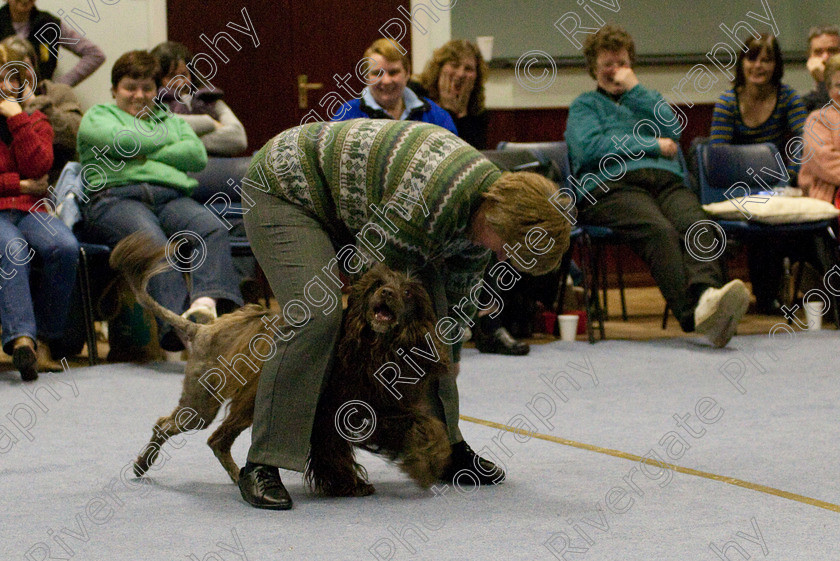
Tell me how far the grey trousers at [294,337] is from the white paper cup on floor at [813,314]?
142 inches

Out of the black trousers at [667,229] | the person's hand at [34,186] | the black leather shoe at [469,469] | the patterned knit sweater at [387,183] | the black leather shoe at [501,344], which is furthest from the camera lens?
the black trousers at [667,229]

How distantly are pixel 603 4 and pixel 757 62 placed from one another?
196 cm

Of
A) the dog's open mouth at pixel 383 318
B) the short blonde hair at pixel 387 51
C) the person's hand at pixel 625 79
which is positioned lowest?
the dog's open mouth at pixel 383 318

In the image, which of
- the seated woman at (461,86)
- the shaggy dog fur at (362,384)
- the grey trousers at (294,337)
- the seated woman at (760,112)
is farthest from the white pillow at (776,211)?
the grey trousers at (294,337)

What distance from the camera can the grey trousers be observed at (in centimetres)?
224

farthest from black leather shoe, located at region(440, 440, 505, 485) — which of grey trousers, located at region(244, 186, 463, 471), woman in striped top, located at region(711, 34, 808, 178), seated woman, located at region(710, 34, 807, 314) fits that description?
woman in striped top, located at region(711, 34, 808, 178)

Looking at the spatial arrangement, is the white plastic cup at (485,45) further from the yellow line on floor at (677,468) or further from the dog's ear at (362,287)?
the dog's ear at (362,287)

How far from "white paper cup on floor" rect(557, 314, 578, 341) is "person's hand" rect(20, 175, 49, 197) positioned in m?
2.55

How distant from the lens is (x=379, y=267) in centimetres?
217

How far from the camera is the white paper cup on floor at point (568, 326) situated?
4.96 m

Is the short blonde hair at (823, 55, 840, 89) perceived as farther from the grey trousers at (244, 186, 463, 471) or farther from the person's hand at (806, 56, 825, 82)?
the grey trousers at (244, 186, 463, 471)

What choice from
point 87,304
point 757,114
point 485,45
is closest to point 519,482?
point 87,304

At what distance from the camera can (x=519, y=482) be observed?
2.51 metres

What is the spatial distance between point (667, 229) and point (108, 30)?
144 inches
